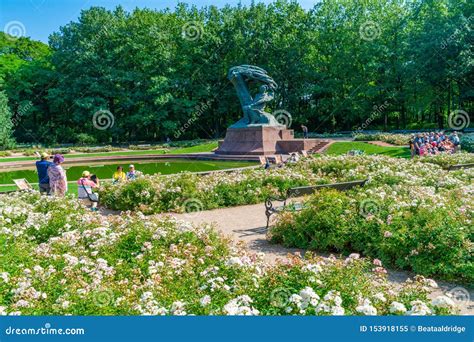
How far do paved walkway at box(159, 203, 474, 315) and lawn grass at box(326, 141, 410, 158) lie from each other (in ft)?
51.6

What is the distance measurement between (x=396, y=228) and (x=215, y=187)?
6228 mm

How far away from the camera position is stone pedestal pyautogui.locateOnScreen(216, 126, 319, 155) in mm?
27297

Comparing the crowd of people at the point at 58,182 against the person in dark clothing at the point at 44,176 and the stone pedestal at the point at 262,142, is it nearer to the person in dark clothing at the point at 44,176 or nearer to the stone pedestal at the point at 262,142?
the person in dark clothing at the point at 44,176

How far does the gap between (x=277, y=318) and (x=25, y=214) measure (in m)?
6.68

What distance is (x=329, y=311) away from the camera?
3936mm

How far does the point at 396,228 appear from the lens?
7223 mm

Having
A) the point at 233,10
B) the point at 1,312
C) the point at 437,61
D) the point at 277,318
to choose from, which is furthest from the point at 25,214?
the point at 233,10

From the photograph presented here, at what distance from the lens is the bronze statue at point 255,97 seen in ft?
95.9

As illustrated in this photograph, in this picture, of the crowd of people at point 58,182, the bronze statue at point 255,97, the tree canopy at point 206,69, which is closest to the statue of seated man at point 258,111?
the bronze statue at point 255,97

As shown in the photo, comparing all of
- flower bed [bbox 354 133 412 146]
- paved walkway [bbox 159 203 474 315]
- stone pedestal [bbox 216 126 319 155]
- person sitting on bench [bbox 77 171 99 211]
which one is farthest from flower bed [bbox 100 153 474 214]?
flower bed [bbox 354 133 412 146]

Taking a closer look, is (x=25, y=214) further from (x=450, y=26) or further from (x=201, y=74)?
(x=201, y=74)

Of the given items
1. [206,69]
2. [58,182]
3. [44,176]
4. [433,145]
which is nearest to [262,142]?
[433,145]

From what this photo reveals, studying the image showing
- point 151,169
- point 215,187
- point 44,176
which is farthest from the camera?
point 151,169

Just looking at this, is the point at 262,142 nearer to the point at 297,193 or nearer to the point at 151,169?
the point at 151,169
